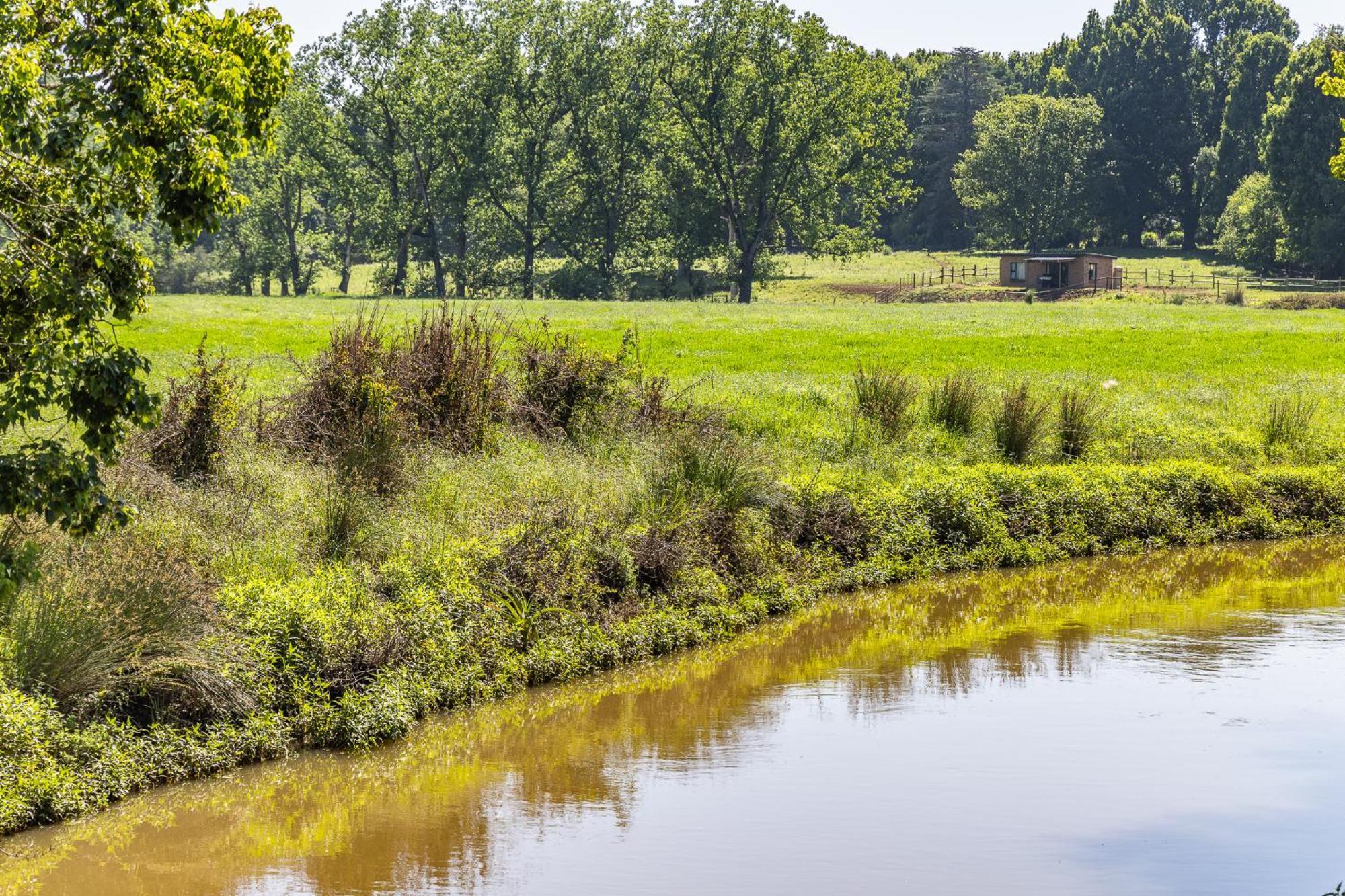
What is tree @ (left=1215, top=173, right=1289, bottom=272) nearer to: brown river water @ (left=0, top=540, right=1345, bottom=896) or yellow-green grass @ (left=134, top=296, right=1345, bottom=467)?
yellow-green grass @ (left=134, top=296, right=1345, bottom=467)

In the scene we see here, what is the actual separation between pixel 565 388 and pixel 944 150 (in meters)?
98.5

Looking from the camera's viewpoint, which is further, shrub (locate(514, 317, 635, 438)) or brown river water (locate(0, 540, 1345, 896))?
shrub (locate(514, 317, 635, 438))

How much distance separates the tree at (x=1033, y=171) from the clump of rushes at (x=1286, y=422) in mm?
77272

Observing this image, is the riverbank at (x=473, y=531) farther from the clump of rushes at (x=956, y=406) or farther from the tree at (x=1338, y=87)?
the tree at (x=1338, y=87)

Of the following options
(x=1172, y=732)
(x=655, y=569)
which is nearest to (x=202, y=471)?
(x=655, y=569)

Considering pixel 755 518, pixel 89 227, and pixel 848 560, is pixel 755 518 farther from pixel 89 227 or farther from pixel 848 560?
pixel 89 227

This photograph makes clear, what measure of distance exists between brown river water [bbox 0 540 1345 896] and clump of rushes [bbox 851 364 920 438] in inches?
305

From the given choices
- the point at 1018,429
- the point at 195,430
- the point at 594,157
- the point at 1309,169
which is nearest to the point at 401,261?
the point at 594,157

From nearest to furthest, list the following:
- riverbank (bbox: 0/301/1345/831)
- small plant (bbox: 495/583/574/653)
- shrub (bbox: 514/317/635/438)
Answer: riverbank (bbox: 0/301/1345/831)
small plant (bbox: 495/583/574/653)
shrub (bbox: 514/317/635/438)

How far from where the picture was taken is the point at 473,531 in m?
15.1

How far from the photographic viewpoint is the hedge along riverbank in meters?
10.7

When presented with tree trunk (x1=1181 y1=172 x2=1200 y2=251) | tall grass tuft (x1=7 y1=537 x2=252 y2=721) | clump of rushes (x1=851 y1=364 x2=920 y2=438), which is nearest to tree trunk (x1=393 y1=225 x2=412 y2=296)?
clump of rushes (x1=851 y1=364 x2=920 y2=438)

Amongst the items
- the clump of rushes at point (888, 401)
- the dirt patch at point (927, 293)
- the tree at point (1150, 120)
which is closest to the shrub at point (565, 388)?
the clump of rushes at point (888, 401)

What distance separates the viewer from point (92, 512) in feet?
24.1
